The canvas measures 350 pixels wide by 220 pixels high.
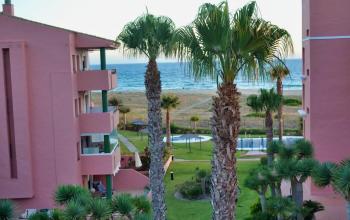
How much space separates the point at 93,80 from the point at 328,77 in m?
11.6

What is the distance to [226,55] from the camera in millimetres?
10141

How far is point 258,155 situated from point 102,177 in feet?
44.7

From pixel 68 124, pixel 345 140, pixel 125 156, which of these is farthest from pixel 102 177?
pixel 345 140

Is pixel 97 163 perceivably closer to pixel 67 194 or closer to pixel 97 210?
pixel 67 194

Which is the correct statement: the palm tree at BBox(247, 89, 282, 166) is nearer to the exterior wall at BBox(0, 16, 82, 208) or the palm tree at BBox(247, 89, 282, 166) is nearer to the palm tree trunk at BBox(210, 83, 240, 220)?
the exterior wall at BBox(0, 16, 82, 208)

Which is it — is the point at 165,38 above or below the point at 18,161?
above

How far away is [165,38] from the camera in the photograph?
18.1 meters

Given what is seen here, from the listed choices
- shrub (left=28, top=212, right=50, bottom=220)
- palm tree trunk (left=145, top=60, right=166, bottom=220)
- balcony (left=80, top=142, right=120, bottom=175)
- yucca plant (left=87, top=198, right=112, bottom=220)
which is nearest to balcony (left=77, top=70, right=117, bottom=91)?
balcony (left=80, top=142, right=120, bottom=175)

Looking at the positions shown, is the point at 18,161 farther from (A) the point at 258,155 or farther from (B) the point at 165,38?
(A) the point at 258,155

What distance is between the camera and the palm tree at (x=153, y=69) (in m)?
18.2

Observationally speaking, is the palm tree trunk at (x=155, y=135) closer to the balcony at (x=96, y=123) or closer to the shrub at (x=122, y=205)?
the shrub at (x=122, y=205)

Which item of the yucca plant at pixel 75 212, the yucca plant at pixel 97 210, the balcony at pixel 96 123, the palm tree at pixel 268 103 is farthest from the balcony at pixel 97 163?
the yucca plant at pixel 75 212

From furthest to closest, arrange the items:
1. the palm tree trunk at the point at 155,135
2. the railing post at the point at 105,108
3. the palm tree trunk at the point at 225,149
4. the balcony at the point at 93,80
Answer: the railing post at the point at 105,108 < the balcony at the point at 93,80 < the palm tree trunk at the point at 155,135 < the palm tree trunk at the point at 225,149

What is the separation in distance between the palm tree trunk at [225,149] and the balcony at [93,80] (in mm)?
16599
